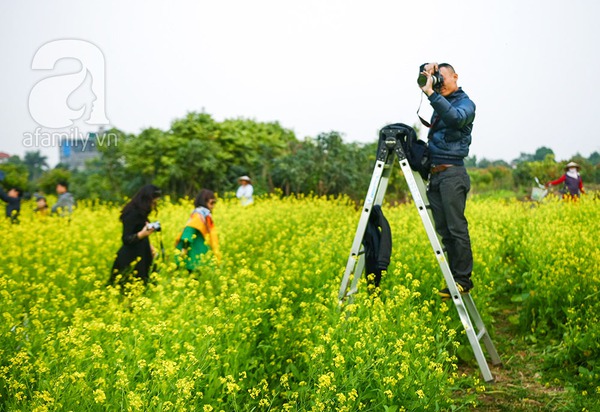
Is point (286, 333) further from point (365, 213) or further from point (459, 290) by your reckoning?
point (459, 290)

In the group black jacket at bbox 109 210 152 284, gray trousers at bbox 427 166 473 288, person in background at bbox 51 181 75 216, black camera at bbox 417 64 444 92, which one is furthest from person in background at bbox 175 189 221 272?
person in background at bbox 51 181 75 216

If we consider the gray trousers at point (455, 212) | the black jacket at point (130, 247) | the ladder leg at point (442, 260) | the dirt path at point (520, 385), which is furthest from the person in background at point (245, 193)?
the ladder leg at point (442, 260)

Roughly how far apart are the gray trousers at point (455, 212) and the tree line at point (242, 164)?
37.4 feet

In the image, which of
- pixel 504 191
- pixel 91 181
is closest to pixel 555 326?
pixel 504 191

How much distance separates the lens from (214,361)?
3.66m

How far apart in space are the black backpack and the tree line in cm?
1148

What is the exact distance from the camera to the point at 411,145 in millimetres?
4492

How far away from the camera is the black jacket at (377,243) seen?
4430 millimetres

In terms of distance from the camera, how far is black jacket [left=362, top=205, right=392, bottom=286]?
14.5 ft

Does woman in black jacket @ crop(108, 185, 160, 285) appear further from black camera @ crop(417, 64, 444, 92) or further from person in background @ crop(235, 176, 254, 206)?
person in background @ crop(235, 176, 254, 206)

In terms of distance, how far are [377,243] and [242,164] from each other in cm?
1506

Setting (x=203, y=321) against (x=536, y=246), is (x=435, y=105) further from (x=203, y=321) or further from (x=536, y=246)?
(x=536, y=246)

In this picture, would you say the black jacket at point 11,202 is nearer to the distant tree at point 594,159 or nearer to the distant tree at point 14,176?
the distant tree at point 14,176

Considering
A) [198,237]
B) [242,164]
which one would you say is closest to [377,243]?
[198,237]
